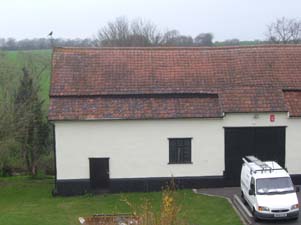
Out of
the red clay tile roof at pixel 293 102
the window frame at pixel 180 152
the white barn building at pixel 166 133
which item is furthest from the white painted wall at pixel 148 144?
the red clay tile roof at pixel 293 102

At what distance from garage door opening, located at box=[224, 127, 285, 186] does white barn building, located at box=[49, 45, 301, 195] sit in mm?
51

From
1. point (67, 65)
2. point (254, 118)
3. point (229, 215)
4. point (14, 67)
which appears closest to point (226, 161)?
point (254, 118)

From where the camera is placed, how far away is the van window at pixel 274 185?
21.9 m

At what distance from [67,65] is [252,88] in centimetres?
1010

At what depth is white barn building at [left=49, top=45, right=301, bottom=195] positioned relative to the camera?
91.2ft

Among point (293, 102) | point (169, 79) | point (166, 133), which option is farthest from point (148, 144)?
point (293, 102)

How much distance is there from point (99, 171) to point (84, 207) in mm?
2608

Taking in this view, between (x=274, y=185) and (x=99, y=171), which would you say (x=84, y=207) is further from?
(x=274, y=185)

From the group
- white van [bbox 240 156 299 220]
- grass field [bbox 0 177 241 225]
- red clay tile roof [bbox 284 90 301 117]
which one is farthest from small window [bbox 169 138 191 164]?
red clay tile roof [bbox 284 90 301 117]

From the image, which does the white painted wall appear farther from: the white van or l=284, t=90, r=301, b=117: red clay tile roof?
the white van

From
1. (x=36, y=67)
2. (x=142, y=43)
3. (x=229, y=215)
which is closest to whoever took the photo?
(x=229, y=215)

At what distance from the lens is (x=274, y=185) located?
22.2 meters

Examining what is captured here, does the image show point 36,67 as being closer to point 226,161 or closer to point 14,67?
point 14,67

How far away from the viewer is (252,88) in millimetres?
28922
